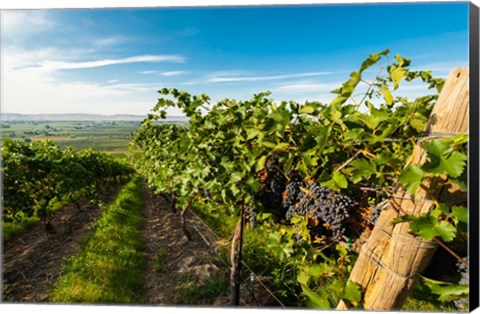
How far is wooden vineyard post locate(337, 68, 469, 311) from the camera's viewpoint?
3.09ft

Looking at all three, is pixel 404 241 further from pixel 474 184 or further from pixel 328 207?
pixel 474 184

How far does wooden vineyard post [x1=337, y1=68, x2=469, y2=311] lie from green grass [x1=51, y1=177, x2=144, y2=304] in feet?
6.63

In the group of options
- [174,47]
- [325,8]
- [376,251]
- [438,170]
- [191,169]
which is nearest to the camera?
[438,170]

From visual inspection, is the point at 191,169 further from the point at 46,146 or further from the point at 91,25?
the point at 46,146

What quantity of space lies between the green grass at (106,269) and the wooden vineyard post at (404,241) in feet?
A: 6.63

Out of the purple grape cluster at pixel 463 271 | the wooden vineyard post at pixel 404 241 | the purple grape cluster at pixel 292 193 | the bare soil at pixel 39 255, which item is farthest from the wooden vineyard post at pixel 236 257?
the bare soil at pixel 39 255

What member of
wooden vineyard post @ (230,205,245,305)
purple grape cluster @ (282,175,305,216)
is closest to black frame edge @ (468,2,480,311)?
purple grape cluster @ (282,175,305,216)

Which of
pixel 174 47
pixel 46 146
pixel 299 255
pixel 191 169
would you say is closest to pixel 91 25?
pixel 174 47

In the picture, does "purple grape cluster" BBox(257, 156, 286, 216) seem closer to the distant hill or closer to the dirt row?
the distant hill

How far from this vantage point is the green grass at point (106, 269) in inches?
107

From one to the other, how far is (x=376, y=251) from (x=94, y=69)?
2.21 meters

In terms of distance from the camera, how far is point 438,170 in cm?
88

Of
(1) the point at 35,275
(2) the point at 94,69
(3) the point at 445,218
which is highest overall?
(2) the point at 94,69

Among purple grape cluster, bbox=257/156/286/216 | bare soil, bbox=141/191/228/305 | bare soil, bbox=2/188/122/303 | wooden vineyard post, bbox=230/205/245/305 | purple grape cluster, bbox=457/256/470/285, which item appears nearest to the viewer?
purple grape cluster, bbox=457/256/470/285
